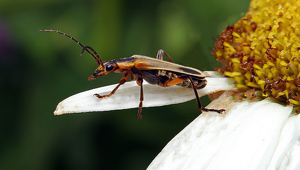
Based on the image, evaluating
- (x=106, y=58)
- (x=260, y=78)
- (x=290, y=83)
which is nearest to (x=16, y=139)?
(x=106, y=58)

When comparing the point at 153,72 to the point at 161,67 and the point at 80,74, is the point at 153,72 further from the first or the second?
the point at 80,74

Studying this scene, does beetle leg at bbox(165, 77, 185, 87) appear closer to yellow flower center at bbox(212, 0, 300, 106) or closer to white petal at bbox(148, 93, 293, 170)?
white petal at bbox(148, 93, 293, 170)

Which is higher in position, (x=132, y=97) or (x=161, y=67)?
(x=161, y=67)

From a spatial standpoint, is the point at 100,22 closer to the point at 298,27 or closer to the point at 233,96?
the point at 233,96

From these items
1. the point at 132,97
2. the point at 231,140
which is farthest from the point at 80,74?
the point at 231,140

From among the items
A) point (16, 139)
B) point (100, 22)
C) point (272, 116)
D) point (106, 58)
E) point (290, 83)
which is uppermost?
point (100, 22)

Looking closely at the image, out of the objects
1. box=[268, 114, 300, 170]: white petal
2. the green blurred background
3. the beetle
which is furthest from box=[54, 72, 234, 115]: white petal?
box=[268, 114, 300, 170]: white petal

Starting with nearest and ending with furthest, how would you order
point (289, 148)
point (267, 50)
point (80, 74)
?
point (289, 148)
point (267, 50)
point (80, 74)
